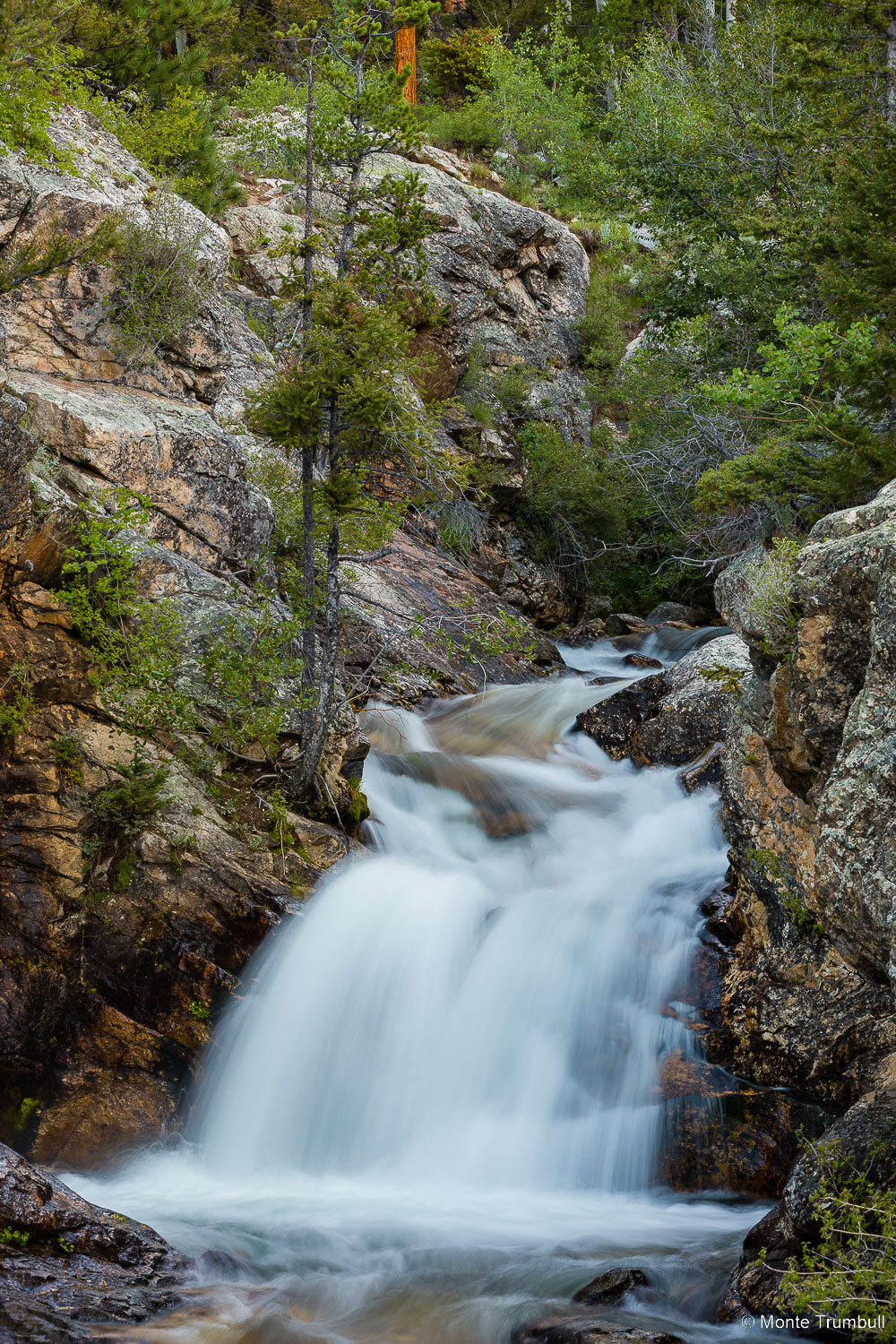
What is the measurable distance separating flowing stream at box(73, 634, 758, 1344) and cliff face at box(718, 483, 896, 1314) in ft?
1.75

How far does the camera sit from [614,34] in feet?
99.7

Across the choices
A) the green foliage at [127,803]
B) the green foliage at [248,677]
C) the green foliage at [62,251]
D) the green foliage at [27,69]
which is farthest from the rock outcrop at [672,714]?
the green foliage at [27,69]

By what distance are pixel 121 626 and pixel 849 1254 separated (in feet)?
21.1

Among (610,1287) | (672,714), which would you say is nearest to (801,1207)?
(610,1287)

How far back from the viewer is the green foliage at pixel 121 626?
756 cm

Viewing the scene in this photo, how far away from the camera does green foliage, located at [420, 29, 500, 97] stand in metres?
28.5

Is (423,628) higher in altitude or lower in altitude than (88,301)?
lower

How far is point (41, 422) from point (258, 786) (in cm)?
430

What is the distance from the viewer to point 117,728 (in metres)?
7.73

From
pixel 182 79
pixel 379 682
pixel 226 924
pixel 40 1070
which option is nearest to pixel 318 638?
pixel 379 682

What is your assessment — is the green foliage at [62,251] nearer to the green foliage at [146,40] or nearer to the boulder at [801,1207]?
the green foliage at [146,40]

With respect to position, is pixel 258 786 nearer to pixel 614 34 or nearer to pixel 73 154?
pixel 73 154

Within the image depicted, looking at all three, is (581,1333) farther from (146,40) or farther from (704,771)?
(146,40)

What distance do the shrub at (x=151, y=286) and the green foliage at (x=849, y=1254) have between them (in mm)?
10542
